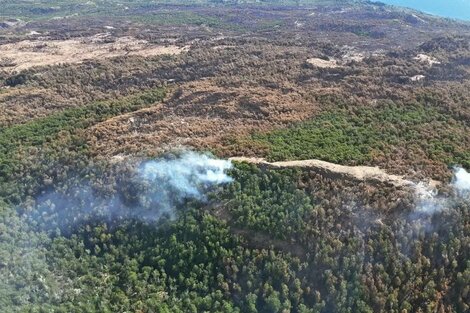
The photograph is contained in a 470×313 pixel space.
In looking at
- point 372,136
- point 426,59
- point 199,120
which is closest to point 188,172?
point 199,120

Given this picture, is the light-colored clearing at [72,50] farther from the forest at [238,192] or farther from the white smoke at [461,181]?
the white smoke at [461,181]

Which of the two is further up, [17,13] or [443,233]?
[443,233]

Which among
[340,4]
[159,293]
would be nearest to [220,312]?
[159,293]

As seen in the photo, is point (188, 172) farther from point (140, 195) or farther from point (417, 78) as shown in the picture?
point (417, 78)

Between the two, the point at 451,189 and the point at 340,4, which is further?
the point at 340,4

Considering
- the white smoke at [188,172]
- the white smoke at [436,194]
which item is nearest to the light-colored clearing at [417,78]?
the white smoke at [436,194]

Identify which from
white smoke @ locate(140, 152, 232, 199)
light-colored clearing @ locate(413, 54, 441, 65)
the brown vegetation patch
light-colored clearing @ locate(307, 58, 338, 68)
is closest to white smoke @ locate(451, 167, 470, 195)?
the brown vegetation patch

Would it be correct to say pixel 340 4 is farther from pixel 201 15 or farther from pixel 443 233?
pixel 443 233
